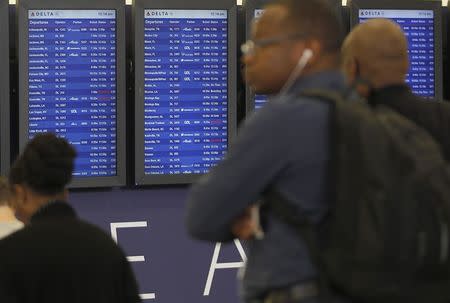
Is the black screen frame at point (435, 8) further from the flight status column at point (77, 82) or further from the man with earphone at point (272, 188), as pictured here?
the man with earphone at point (272, 188)

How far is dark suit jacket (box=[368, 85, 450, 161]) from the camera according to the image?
2.38 meters

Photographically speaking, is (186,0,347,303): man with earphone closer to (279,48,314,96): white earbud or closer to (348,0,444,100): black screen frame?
(279,48,314,96): white earbud

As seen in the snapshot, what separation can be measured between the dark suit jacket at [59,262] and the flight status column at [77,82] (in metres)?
1.48

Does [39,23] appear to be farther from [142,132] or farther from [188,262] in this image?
[188,262]

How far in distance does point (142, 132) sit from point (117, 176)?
0.24 meters

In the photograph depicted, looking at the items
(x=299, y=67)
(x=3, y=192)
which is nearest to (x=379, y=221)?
(x=299, y=67)

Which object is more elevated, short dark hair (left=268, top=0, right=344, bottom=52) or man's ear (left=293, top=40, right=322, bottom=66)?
short dark hair (left=268, top=0, right=344, bottom=52)

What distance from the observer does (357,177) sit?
1672 millimetres

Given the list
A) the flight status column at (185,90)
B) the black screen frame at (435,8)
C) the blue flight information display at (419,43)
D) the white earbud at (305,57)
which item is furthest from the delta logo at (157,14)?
the white earbud at (305,57)

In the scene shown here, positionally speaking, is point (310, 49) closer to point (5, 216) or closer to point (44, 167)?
point (44, 167)

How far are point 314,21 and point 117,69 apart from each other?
1961mm

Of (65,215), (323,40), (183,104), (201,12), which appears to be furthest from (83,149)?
(323,40)

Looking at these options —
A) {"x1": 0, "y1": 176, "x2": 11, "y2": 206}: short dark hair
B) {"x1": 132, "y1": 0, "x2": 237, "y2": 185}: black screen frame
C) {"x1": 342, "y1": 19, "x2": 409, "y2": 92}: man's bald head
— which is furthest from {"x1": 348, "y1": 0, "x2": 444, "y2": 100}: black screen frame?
{"x1": 0, "y1": 176, "x2": 11, "y2": 206}: short dark hair

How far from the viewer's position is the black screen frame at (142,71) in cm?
369
